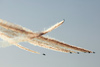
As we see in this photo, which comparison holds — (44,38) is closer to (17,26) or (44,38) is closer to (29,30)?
(29,30)

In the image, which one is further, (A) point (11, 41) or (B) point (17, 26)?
(A) point (11, 41)

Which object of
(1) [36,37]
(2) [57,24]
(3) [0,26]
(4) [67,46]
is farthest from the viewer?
(4) [67,46]

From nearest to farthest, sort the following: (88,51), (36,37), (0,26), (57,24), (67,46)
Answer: (57,24)
(0,26)
(36,37)
(67,46)
(88,51)

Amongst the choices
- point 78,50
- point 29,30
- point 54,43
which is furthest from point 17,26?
point 78,50

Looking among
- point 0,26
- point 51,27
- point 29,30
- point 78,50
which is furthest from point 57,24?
point 78,50

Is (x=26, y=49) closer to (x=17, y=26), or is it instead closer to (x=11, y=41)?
(x=11, y=41)

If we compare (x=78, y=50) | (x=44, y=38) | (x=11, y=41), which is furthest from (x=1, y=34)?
(x=78, y=50)

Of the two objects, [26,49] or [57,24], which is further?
[26,49]

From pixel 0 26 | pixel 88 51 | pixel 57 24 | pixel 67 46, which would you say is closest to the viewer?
pixel 57 24
